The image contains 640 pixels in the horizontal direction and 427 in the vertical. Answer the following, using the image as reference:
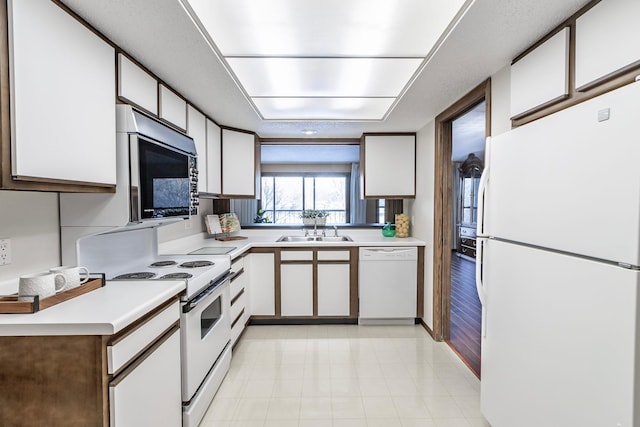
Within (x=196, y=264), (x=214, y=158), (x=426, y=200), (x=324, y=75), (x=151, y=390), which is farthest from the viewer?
(x=426, y=200)

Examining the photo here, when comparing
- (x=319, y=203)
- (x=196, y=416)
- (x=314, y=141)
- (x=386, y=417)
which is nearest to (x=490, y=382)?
(x=386, y=417)

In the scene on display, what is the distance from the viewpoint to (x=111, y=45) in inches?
65.9

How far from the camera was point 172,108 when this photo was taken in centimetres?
235

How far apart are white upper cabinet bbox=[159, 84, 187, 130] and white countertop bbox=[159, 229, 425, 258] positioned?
102cm

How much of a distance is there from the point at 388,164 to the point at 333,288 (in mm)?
1507

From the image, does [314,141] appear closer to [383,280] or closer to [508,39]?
[383,280]

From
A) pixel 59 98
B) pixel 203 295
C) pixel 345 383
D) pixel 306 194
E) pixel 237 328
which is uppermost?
pixel 59 98

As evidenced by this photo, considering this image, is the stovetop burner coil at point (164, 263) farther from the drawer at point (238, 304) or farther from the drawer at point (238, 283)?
the drawer at point (238, 304)

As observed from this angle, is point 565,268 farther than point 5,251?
No

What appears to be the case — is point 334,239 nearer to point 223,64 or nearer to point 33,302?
point 223,64

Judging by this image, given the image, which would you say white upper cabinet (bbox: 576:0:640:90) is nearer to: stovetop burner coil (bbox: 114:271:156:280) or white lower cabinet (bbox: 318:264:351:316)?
stovetop burner coil (bbox: 114:271:156:280)

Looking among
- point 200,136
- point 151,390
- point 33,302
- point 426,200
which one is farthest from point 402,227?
point 33,302

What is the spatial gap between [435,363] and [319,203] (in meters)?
5.86

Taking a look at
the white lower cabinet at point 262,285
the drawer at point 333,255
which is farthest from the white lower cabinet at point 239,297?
the drawer at point 333,255
